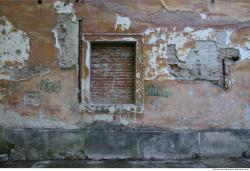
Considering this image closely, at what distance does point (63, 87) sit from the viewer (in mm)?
7996

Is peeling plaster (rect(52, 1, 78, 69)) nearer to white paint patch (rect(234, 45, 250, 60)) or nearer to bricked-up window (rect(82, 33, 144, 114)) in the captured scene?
bricked-up window (rect(82, 33, 144, 114))

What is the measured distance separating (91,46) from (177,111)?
7.11 feet

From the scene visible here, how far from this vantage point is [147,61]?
807 centimetres

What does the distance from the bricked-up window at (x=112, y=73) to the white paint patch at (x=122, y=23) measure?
329 mm

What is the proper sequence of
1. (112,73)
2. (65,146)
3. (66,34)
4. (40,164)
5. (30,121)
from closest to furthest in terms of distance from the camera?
(40,164), (65,146), (30,121), (66,34), (112,73)

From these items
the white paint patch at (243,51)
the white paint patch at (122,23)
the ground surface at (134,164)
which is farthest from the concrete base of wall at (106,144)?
the white paint patch at (122,23)

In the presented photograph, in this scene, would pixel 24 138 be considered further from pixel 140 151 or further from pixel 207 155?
pixel 207 155

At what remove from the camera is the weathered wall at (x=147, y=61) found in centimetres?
797

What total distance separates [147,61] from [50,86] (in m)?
1.99

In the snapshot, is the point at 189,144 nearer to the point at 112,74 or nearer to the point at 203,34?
the point at 112,74

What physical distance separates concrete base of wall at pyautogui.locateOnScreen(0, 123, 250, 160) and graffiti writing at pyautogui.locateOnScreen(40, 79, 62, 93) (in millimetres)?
792

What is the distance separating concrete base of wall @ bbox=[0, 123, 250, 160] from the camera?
782cm

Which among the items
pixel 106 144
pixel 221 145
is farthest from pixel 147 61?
pixel 221 145

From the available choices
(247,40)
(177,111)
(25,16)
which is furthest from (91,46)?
(247,40)
